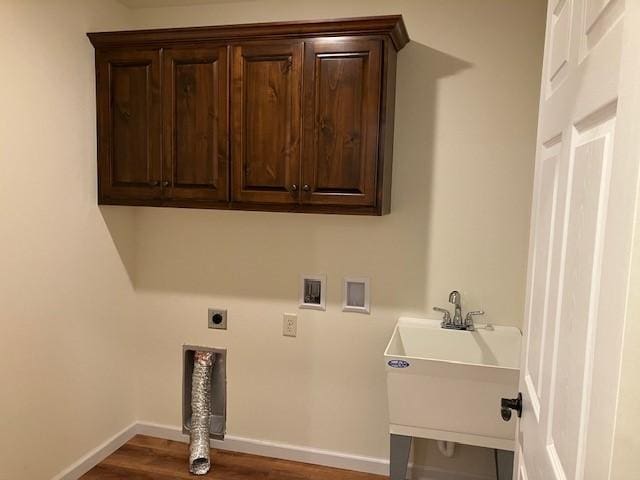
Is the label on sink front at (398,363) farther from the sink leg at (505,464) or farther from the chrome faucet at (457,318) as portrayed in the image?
the sink leg at (505,464)

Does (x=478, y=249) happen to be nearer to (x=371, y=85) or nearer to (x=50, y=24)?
(x=371, y=85)

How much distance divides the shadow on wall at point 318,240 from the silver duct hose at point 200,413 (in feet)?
1.30

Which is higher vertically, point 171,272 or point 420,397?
point 171,272

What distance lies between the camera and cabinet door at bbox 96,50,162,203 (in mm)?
2432

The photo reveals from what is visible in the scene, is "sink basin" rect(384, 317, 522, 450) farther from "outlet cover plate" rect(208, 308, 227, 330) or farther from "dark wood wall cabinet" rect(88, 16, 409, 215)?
"outlet cover plate" rect(208, 308, 227, 330)

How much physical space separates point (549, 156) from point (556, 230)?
24cm

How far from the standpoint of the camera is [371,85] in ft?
7.03

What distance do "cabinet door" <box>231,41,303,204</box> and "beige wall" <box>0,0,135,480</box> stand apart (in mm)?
788

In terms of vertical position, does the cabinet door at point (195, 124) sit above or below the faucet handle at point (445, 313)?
above

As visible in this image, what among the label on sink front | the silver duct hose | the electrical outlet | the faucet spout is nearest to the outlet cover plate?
the silver duct hose

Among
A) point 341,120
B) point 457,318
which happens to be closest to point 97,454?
point 457,318

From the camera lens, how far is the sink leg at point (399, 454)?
2184 mm

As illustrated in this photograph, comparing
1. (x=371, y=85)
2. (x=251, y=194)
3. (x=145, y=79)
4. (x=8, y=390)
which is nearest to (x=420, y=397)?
(x=251, y=194)

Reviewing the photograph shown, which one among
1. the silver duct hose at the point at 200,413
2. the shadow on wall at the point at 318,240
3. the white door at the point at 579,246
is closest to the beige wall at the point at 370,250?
the shadow on wall at the point at 318,240
